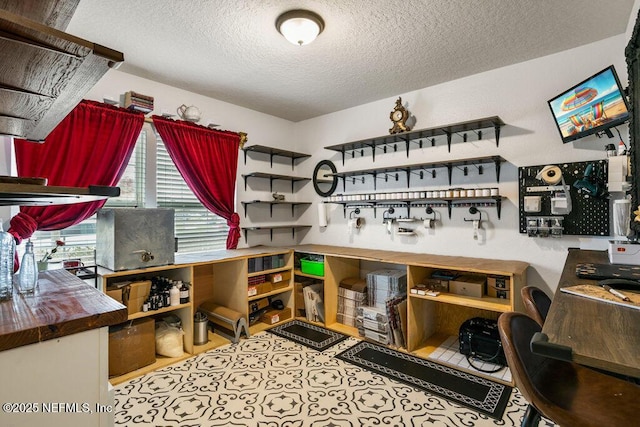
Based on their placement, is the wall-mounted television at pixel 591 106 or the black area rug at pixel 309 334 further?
the black area rug at pixel 309 334

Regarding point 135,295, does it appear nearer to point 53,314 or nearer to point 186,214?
point 186,214

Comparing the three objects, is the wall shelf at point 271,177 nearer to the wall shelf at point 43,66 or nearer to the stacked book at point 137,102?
the stacked book at point 137,102

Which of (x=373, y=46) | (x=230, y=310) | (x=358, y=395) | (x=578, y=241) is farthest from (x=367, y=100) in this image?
(x=358, y=395)

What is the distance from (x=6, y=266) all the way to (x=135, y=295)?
142 centimetres

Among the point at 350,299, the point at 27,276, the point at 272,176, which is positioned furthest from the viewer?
the point at 272,176

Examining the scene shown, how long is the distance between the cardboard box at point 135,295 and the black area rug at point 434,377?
1.68 metres

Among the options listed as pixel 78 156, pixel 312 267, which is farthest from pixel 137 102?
pixel 312 267

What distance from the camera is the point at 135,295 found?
253cm

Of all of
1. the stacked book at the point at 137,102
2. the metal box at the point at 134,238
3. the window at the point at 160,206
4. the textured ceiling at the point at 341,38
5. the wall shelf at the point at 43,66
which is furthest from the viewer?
the stacked book at the point at 137,102

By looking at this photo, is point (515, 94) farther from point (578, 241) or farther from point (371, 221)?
point (371, 221)

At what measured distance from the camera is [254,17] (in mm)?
2135

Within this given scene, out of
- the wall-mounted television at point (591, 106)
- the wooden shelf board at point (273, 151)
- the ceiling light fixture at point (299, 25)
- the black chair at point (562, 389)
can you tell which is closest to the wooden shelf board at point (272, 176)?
the wooden shelf board at point (273, 151)

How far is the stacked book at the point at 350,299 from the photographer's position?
3400mm

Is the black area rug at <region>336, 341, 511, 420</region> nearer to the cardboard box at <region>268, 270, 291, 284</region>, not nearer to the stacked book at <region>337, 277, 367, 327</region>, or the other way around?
the stacked book at <region>337, 277, 367, 327</region>
